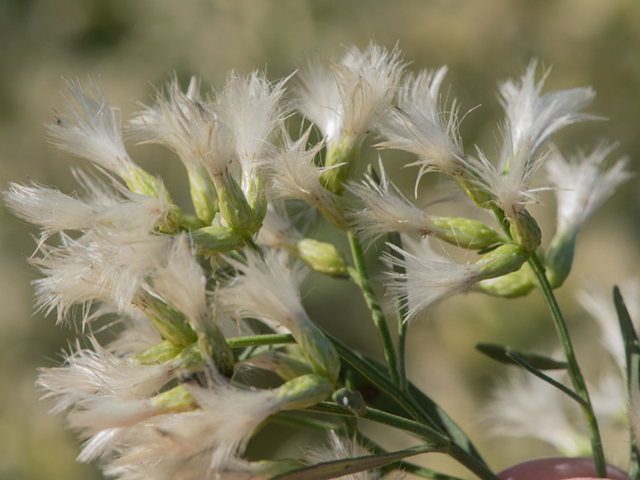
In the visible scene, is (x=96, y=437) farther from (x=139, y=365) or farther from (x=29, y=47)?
(x=29, y=47)

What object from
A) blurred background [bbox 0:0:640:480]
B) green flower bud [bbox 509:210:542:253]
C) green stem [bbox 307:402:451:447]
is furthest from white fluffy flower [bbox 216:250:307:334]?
blurred background [bbox 0:0:640:480]

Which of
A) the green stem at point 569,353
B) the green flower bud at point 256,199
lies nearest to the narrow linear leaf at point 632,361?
→ the green stem at point 569,353

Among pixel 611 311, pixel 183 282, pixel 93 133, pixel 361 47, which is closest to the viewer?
pixel 183 282

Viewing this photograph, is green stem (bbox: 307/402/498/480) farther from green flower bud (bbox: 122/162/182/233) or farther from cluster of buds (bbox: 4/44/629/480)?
green flower bud (bbox: 122/162/182/233)

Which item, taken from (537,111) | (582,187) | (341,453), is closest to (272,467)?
(341,453)

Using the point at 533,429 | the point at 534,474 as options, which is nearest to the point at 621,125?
the point at 533,429

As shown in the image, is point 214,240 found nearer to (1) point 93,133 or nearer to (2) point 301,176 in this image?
(2) point 301,176

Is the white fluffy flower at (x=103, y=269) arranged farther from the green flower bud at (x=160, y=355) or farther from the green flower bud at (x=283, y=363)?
the green flower bud at (x=283, y=363)
